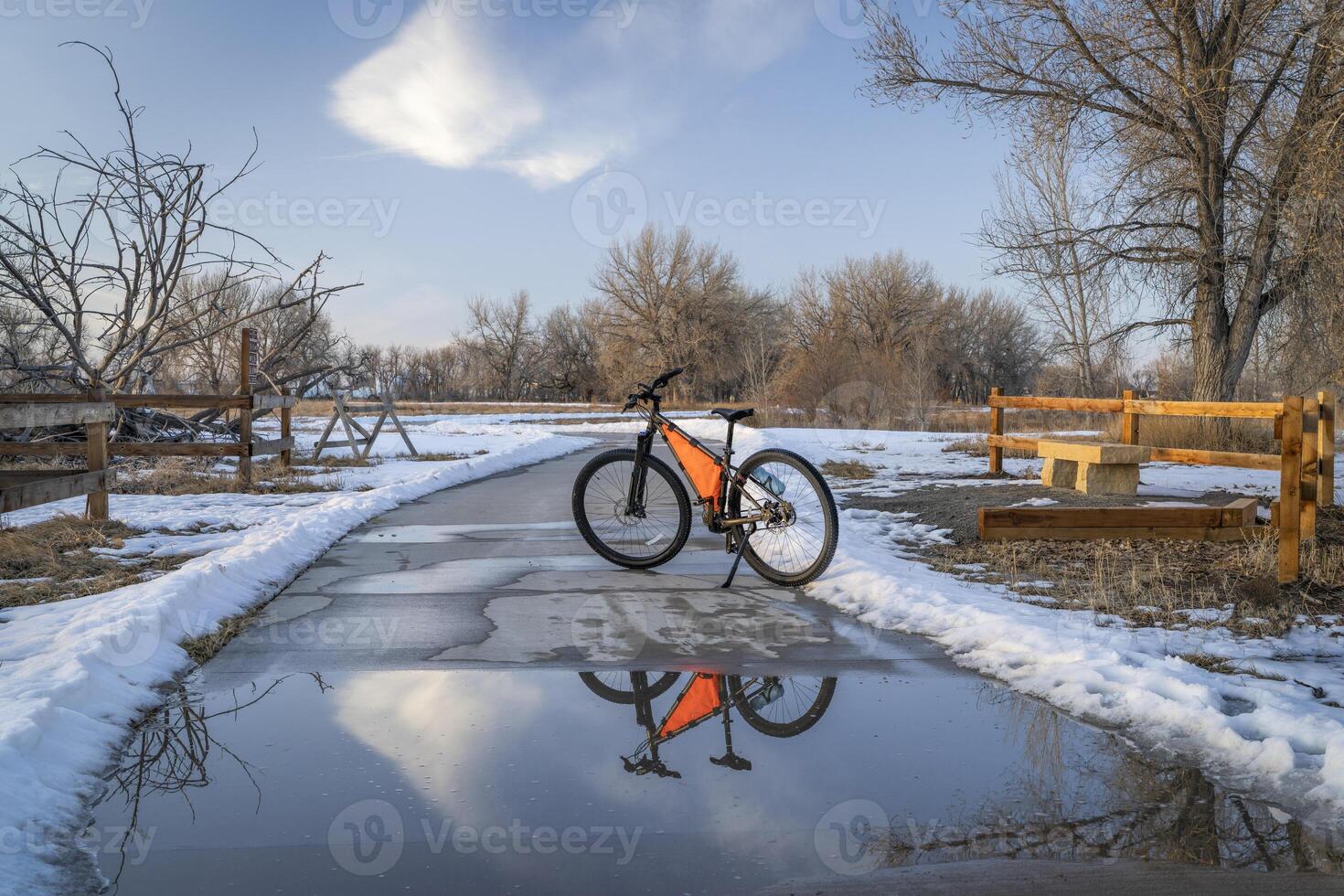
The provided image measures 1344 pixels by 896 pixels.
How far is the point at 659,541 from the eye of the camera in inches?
308

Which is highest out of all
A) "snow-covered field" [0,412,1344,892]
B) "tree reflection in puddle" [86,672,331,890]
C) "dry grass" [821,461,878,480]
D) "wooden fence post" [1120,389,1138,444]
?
"wooden fence post" [1120,389,1138,444]

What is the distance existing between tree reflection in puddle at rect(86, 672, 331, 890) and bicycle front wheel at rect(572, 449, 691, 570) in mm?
3430

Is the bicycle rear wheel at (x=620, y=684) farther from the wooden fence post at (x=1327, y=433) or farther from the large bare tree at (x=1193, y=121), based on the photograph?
the large bare tree at (x=1193, y=121)

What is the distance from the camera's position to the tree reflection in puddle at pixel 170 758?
10.8 feet

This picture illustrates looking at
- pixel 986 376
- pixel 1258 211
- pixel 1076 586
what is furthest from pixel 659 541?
pixel 986 376

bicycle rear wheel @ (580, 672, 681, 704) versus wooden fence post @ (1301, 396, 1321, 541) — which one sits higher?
wooden fence post @ (1301, 396, 1321, 541)

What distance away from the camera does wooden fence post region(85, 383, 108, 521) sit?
→ 938 cm

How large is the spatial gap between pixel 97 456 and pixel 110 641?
17.7 feet

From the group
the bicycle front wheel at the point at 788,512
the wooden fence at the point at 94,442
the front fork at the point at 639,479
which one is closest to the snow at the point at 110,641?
the wooden fence at the point at 94,442

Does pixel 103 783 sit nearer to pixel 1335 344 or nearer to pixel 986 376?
pixel 1335 344

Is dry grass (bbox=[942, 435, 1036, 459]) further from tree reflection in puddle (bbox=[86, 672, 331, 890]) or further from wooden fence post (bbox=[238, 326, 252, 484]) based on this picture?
tree reflection in puddle (bbox=[86, 672, 331, 890])

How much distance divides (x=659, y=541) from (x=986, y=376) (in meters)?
73.3

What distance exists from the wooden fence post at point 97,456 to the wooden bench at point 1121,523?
8029 mm

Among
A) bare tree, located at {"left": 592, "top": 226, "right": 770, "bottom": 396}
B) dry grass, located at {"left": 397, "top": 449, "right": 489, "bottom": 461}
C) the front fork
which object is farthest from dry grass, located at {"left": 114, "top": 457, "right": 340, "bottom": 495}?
bare tree, located at {"left": 592, "top": 226, "right": 770, "bottom": 396}
